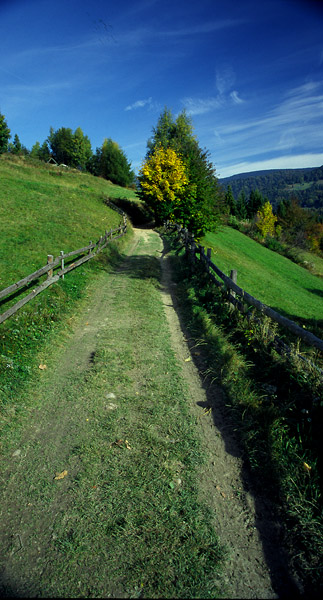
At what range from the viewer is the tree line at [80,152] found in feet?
220

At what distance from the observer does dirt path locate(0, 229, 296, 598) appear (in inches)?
118

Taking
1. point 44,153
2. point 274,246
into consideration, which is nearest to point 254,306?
point 274,246

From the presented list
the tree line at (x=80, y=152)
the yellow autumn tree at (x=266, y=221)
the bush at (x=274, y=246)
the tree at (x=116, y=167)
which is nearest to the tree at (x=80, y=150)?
the tree line at (x=80, y=152)

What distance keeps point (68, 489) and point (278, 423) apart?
10.8ft

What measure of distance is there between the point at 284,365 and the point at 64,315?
21.2ft

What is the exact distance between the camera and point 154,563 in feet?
9.93

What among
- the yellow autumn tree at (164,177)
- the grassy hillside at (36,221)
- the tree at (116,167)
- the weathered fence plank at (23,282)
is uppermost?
the tree at (116,167)

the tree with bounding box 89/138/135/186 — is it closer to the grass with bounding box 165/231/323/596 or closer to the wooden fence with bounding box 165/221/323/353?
the wooden fence with bounding box 165/221/323/353

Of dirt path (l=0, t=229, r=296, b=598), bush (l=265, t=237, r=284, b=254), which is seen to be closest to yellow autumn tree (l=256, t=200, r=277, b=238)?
bush (l=265, t=237, r=284, b=254)

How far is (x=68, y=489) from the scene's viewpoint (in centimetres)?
379

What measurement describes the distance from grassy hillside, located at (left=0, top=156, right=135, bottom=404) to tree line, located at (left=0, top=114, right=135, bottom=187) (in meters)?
33.0

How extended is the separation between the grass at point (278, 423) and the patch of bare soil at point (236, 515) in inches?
5.6

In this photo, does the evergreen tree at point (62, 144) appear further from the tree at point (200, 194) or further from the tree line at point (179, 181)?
the tree at point (200, 194)

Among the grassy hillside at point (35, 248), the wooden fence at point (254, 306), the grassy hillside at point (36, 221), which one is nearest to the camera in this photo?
the wooden fence at point (254, 306)
